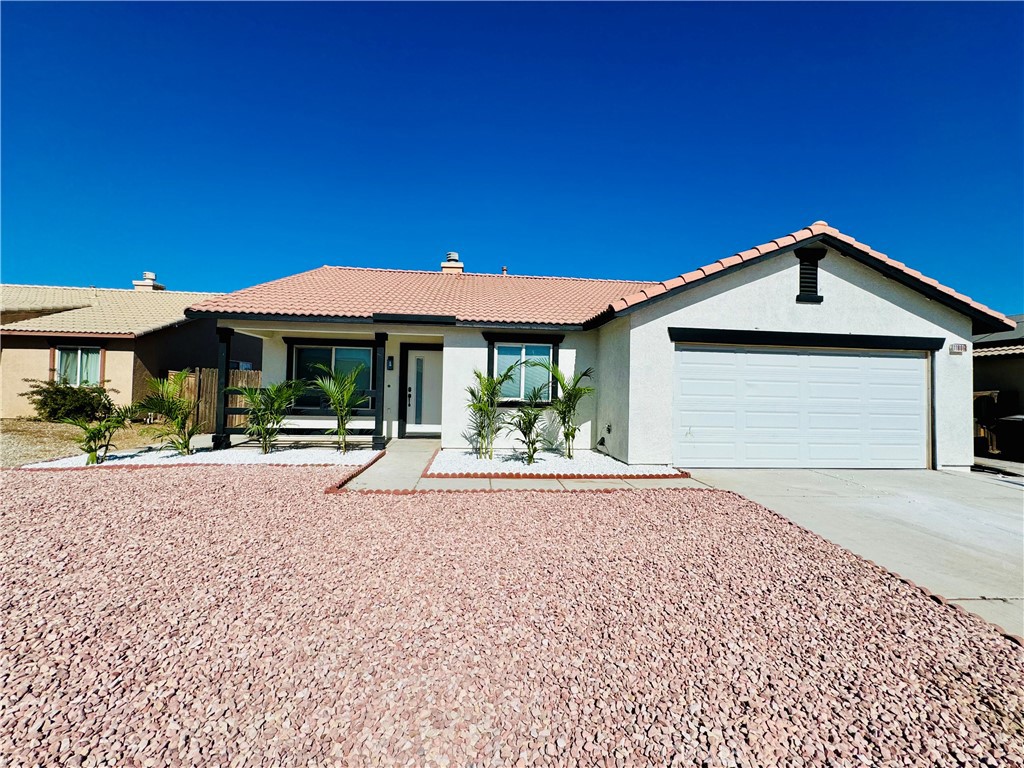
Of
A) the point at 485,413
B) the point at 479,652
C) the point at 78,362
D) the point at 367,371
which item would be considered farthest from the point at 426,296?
the point at 78,362

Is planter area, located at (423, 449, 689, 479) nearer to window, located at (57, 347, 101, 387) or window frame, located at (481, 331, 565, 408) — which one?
window frame, located at (481, 331, 565, 408)

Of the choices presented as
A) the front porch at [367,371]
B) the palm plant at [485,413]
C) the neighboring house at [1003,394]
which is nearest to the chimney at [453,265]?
the front porch at [367,371]

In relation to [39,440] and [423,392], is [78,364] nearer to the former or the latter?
[39,440]

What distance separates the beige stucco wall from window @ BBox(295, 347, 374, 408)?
8.33 meters

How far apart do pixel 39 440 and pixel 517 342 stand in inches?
491

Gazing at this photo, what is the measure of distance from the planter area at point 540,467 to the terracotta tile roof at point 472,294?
3.09m

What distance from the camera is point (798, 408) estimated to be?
873cm

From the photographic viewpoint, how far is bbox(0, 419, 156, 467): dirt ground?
8851mm

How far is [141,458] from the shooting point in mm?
8609

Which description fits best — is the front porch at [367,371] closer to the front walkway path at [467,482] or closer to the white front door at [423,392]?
the white front door at [423,392]

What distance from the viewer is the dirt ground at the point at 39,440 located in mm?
8851

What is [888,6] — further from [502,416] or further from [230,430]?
[230,430]

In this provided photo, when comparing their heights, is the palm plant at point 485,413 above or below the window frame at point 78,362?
below

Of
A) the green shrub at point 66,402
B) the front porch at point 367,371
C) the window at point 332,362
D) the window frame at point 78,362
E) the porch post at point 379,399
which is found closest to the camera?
the porch post at point 379,399
